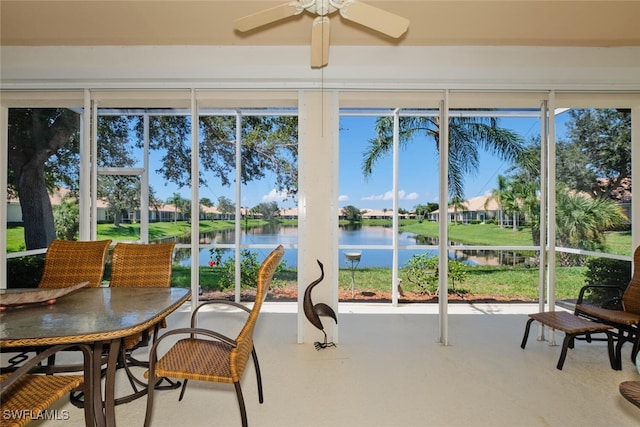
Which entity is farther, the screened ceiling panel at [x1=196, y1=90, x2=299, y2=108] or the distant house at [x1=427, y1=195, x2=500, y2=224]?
the distant house at [x1=427, y1=195, x2=500, y2=224]

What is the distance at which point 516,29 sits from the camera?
2.65 metres

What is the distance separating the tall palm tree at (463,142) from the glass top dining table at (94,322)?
147 inches

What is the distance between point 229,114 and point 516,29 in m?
3.57

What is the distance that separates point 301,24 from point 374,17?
3.17 feet

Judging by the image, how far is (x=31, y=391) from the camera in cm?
143

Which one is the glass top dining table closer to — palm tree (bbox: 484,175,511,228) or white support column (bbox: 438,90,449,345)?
white support column (bbox: 438,90,449,345)

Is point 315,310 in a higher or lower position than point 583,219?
lower

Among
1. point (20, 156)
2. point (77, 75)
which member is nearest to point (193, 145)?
point (77, 75)

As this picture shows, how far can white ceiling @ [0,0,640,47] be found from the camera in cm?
241

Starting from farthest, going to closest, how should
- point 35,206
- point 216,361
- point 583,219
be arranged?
point 583,219 → point 35,206 → point 216,361

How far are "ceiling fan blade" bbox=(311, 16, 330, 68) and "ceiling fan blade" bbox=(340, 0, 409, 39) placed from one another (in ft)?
0.46

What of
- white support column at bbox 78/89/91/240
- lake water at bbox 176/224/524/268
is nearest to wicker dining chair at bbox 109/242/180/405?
white support column at bbox 78/89/91/240

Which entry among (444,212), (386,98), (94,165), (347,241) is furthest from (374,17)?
(347,241)

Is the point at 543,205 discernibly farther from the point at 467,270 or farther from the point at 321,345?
the point at 321,345
